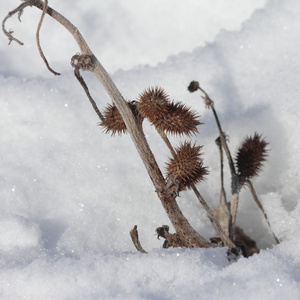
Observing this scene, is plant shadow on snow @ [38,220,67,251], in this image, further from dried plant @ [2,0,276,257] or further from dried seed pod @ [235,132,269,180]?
dried seed pod @ [235,132,269,180]

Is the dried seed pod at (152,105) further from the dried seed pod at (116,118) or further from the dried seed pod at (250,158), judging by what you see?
the dried seed pod at (250,158)

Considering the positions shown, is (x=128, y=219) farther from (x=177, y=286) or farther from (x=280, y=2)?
(x=280, y=2)

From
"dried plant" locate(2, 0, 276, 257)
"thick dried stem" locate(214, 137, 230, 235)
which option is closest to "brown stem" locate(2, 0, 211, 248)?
"dried plant" locate(2, 0, 276, 257)

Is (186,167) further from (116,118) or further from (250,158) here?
(250,158)

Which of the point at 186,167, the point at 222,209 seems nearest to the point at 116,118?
the point at 186,167

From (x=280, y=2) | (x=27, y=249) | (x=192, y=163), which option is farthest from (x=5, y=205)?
(x=280, y=2)
